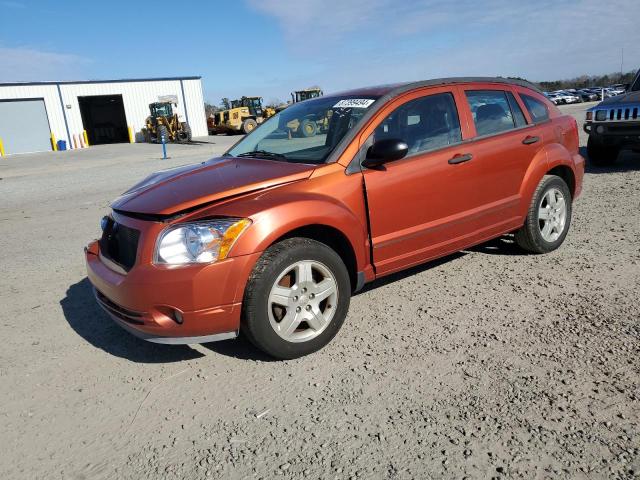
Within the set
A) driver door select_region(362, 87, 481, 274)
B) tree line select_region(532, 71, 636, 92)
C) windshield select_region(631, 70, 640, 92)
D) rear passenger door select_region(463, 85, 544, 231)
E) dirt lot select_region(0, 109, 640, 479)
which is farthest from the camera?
tree line select_region(532, 71, 636, 92)

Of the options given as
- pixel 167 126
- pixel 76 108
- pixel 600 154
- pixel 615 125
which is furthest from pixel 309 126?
pixel 76 108

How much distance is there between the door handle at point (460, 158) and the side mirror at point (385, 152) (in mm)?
586

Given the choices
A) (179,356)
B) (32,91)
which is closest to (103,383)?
(179,356)

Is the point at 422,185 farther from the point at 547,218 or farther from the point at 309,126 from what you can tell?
the point at 547,218

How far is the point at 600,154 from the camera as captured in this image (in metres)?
9.36

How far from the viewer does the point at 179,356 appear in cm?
329

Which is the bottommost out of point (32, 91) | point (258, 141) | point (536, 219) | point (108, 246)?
point (536, 219)

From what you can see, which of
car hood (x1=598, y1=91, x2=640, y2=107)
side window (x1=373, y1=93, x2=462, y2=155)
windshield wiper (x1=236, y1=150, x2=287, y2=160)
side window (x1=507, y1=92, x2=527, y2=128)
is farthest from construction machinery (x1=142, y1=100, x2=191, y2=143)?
side window (x1=373, y1=93, x2=462, y2=155)

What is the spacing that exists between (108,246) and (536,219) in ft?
12.2

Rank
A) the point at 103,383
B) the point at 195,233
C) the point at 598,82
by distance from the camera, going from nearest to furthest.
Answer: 1. the point at 195,233
2. the point at 103,383
3. the point at 598,82

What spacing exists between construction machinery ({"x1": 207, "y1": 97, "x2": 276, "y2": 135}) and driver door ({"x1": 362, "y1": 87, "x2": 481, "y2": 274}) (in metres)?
32.8

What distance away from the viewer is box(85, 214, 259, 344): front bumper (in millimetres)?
2760

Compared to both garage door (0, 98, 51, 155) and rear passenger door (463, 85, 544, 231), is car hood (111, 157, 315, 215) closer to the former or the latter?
rear passenger door (463, 85, 544, 231)

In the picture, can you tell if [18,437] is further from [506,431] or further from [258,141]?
[258,141]
